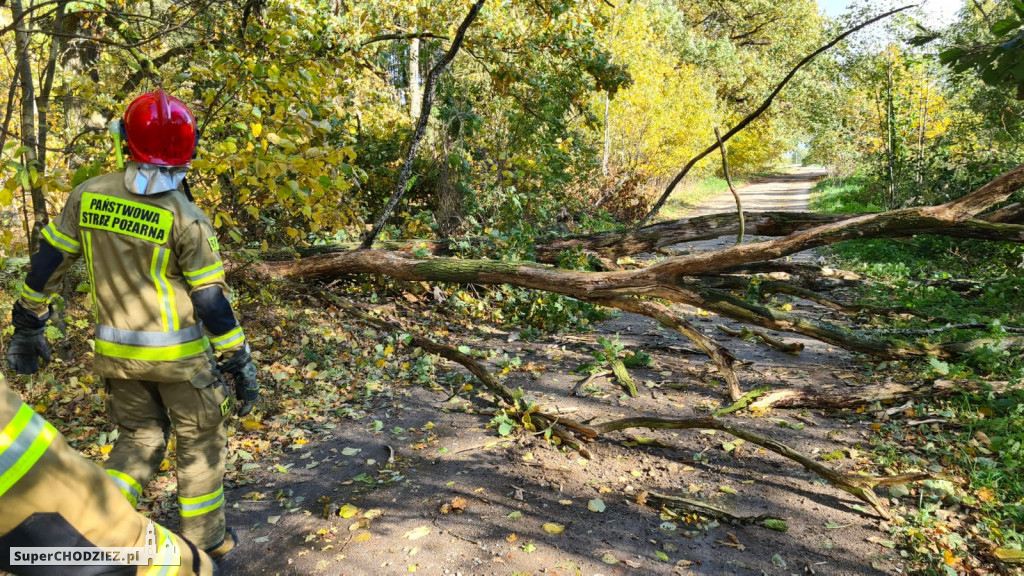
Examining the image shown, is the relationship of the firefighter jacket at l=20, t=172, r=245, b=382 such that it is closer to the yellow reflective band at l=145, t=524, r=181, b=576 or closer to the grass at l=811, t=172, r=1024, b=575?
the yellow reflective band at l=145, t=524, r=181, b=576

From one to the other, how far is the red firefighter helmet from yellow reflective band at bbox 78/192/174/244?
0.71 feet

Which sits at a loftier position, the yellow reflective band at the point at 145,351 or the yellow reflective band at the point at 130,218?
the yellow reflective band at the point at 130,218

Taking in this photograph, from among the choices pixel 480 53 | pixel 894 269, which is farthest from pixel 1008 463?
pixel 480 53

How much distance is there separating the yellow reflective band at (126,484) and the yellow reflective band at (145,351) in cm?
52

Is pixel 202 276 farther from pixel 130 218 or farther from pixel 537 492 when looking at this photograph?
pixel 537 492

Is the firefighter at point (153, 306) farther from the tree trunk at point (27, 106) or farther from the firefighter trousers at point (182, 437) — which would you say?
the tree trunk at point (27, 106)

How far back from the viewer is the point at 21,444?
125 cm

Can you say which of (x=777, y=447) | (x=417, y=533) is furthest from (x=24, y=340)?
(x=777, y=447)

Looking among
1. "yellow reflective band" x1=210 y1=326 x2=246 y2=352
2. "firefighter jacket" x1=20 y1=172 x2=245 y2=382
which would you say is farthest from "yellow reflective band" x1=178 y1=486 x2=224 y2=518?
"yellow reflective band" x1=210 y1=326 x2=246 y2=352

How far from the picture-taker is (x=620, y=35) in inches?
648

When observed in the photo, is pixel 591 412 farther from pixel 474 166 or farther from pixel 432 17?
pixel 432 17

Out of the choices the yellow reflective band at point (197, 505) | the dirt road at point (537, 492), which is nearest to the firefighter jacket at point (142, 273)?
the yellow reflective band at point (197, 505)

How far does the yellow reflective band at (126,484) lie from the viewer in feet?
8.46

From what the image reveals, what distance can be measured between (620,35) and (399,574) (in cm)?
1658
